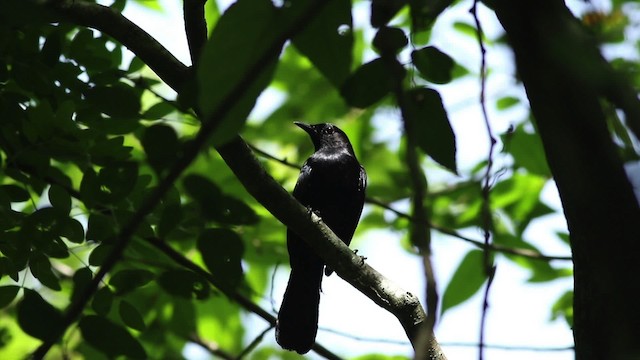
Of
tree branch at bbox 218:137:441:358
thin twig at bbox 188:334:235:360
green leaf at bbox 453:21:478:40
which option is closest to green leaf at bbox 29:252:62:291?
tree branch at bbox 218:137:441:358

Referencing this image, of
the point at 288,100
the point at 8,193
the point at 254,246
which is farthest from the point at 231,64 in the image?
the point at 288,100

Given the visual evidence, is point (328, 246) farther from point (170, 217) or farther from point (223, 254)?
point (170, 217)

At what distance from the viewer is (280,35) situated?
142cm

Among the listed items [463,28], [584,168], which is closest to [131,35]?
[584,168]

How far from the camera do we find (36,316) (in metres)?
2.48

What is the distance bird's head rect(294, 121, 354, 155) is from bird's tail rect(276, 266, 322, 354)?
123 cm

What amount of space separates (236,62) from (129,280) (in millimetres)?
2218

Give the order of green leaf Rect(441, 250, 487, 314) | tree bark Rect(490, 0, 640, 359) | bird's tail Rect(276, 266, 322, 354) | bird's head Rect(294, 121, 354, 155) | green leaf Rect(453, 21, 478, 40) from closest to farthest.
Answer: tree bark Rect(490, 0, 640, 359) < green leaf Rect(441, 250, 487, 314) < bird's tail Rect(276, 266, 322, 354) < green leaf Rect(453, 21, 478, 40) < bird's head Rect(294, 121, 354, 155)

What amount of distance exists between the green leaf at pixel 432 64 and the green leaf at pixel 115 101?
48.4 inches

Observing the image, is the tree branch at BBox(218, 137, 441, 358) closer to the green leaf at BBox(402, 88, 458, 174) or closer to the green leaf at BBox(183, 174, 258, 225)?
the green leaf at BBox(183, 174, 258, 225)

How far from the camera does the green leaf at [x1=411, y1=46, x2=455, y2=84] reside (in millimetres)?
2689

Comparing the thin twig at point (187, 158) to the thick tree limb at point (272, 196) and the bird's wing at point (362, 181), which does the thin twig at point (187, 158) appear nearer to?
the thick tree limb at point (272, 196)

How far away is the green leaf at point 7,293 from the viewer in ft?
10.4

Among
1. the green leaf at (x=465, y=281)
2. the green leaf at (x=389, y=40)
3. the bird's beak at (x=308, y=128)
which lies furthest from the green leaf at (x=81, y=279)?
the bird's beak at (x=308, y=128)
